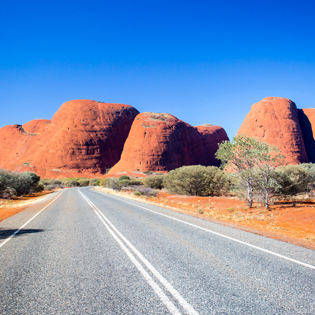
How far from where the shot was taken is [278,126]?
6138cm

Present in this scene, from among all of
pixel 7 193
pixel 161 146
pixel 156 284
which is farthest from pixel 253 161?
pixel 161 146

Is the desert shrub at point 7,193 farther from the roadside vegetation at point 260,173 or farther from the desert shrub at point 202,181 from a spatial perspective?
the roadside vegetation at point 260,173

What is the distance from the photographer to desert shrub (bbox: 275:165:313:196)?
14.4 m

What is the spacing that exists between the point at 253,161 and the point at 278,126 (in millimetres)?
56396

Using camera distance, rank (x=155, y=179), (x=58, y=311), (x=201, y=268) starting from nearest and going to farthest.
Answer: (x=58, y=311) → (x=201, y=268) → (x=155, y=179)

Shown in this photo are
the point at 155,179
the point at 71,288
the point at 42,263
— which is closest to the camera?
the point at 71,288

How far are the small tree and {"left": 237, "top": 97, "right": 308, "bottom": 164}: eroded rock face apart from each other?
49.9 meters

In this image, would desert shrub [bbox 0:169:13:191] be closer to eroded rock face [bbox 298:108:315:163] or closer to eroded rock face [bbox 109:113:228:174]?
eroded rock face [bbox 109:113:228:174]

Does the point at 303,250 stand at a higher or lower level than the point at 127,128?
lower

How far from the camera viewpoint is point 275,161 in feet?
43.0

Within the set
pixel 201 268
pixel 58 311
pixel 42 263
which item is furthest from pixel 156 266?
pixel 42 263

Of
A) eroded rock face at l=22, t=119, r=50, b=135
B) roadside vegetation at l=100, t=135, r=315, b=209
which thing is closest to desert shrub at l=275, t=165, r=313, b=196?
roadside vegetation at l=100, t=135, r=315, b=209

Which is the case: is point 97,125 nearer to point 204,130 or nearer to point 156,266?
point 204,130

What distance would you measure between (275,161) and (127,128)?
291ft
